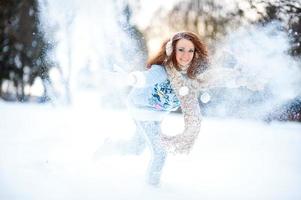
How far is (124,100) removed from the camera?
9.16ft

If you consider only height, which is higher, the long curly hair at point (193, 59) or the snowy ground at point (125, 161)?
the long curly hair at point (193, 59)

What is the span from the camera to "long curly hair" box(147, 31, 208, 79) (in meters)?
1.76

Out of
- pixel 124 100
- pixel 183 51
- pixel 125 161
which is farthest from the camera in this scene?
pixel 124 100

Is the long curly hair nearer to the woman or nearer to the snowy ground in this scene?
the woman

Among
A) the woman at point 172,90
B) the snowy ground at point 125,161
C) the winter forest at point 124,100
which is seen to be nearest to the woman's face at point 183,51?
the woman at point 172,90

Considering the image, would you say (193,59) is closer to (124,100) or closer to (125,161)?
(125,161)

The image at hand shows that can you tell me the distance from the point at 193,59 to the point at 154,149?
41 cm

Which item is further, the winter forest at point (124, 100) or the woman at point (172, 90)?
the winter forest at point (124, 100)

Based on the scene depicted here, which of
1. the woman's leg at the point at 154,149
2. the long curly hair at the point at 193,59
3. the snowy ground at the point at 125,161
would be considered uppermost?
the long curly hair at the point at 193,59

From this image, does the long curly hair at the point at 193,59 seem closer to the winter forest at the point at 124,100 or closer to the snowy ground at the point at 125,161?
the winter forest at the point at 124,100

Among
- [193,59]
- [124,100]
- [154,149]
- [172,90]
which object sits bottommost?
[124,100]

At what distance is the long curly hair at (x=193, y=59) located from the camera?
5.79ft

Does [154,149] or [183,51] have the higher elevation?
[183,51]

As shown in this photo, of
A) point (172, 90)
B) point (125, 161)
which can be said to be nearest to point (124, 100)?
point (125, 161)
